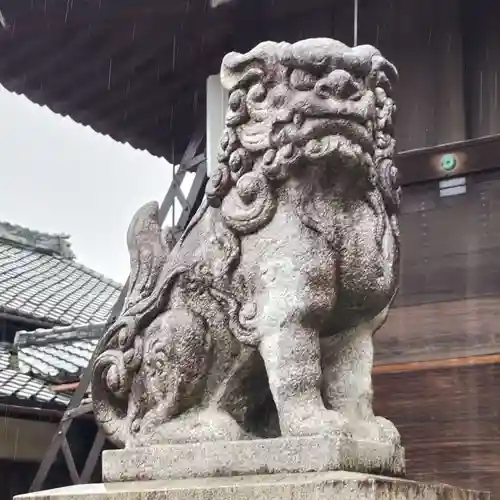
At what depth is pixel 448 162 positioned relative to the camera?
490 centimetres

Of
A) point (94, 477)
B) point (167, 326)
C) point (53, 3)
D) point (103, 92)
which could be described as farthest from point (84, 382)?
point (167, 326)

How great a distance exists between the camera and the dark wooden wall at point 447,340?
4629 millimetres

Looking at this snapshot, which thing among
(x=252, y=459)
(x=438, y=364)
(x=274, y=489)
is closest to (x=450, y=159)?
(x=438, y=364)

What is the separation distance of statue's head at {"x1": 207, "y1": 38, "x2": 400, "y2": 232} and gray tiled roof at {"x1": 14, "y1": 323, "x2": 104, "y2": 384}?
7.55 meters

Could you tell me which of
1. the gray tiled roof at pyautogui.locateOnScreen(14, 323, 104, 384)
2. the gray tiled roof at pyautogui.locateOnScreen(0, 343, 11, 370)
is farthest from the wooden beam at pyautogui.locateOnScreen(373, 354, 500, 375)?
the gray tiled roof at pyautogui.locateOnScreen(0, 343, 11, 370)

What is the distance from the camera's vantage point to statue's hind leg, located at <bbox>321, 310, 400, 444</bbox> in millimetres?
2598

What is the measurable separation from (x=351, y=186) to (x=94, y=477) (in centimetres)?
675

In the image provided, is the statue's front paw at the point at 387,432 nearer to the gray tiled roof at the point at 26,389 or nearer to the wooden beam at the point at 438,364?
the wooden beam at the point at 438,364

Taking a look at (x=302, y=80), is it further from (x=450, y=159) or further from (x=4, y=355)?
(x=4, y=355)

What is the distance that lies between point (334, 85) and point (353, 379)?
0.83 metres

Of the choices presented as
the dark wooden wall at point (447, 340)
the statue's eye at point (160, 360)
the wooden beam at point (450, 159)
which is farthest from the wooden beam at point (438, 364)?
the statue's eye at point (160, 360)

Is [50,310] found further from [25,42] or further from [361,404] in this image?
[361,404]

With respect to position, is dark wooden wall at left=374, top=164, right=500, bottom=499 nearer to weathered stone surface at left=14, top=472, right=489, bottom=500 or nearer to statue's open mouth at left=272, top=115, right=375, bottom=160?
weathered stone surface at left=14, top=472, right=489, bottom=500

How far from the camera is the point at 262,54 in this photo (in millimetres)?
2582
